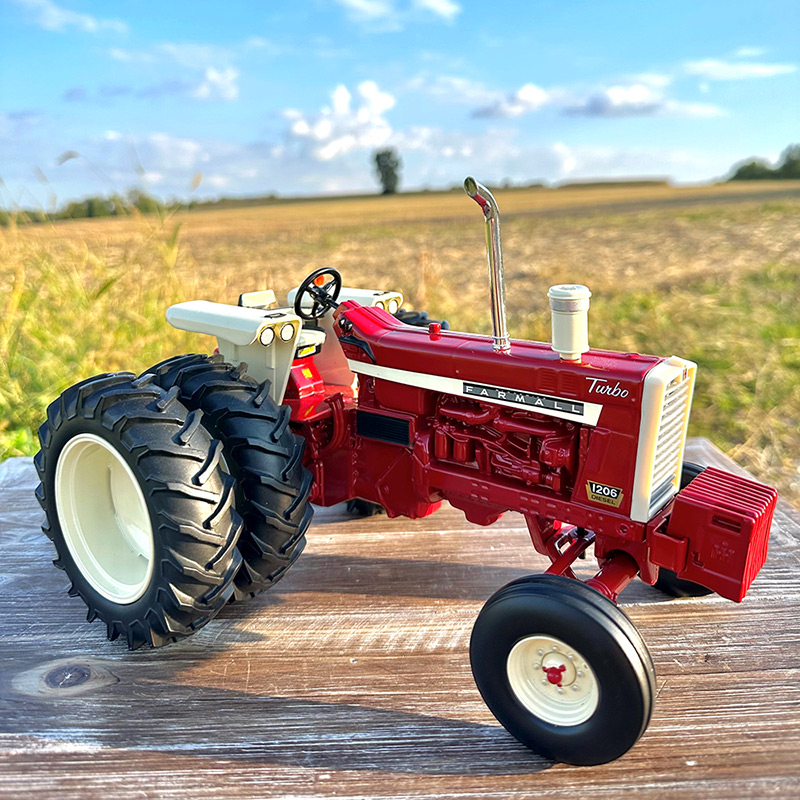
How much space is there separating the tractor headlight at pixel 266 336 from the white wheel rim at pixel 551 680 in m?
1.38

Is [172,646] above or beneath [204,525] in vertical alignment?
beneath

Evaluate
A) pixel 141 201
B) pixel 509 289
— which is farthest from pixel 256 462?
pixel 509 289

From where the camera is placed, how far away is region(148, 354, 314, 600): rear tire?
7.92 feet

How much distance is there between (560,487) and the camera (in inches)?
89.5

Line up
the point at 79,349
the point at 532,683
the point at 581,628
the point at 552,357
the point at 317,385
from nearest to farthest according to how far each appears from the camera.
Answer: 1. the point at 581,628
2. the point at 532,683
3. the point at 552,357
4. the point at 317,385
5. the point at 79,349

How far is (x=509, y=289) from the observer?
1078cm

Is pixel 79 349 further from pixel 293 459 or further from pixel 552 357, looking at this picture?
pixel 552 357

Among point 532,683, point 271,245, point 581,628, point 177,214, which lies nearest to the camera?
point 581,628

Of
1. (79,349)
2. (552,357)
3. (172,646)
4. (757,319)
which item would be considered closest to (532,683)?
(552,357)

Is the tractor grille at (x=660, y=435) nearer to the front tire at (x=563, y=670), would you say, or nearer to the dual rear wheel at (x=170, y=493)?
the front tire at (x=563, y=670)

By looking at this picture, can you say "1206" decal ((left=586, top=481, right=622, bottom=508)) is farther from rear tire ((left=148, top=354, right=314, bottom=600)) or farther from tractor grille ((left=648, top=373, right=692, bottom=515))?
rear tire ((left=148, top=354, right=314, bottom=600))

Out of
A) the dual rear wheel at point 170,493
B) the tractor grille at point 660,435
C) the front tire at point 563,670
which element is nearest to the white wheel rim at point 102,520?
the dual rear wheel at point 170,493

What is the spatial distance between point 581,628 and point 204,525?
1.15 meters

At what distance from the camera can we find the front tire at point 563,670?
1.78 metres
